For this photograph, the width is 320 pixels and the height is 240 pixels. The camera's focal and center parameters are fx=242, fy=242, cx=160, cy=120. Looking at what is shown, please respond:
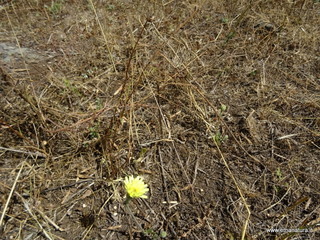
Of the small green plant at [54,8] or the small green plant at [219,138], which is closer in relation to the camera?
the small green plant at [219,138]

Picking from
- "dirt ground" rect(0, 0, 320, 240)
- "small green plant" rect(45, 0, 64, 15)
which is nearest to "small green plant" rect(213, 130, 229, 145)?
"dirt ground" rect(0, 0, 320, 240)

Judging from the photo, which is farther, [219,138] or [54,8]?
[54,8]

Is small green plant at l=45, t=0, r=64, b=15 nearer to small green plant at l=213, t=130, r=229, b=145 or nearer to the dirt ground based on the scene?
the dirt ground

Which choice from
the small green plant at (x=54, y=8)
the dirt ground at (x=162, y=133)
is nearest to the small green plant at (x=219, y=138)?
the dirt ground at (x=162, y=133)

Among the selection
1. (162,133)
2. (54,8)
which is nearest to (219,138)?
(162,133)

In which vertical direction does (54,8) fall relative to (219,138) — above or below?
above

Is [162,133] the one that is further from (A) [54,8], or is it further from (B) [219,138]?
(A) [54,8]

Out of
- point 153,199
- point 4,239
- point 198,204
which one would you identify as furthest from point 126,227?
point 4,239

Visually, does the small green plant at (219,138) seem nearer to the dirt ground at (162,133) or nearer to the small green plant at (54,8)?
the dirt ground at (162,133)

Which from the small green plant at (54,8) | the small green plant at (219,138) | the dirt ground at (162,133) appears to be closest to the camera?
the dirt ground at (162,133)
